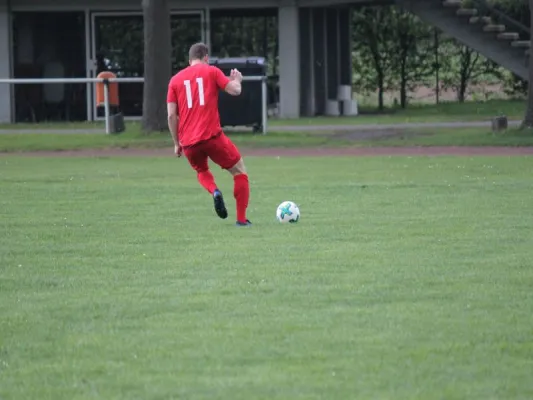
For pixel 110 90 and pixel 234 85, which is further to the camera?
pixel 110 90

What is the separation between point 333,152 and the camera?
23172 mm

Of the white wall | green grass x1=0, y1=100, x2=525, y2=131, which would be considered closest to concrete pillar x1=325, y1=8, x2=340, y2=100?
green grass x1=0, y1=100, x2=525, y2=131

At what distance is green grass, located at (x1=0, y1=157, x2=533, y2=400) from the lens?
652cm

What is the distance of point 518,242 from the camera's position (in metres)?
11.2

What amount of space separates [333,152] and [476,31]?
9.09 meters

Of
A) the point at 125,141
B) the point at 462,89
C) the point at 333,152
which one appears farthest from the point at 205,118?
the point at 462,89

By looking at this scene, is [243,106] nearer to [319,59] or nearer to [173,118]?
[319,59]

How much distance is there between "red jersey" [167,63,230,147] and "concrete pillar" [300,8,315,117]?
2080 cm

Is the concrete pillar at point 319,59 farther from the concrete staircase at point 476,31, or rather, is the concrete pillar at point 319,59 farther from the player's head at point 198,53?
the player's head at point 198,53

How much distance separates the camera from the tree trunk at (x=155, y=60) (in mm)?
26188

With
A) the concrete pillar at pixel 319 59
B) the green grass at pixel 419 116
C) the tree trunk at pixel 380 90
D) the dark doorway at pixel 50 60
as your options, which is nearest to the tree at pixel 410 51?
the tree trunk at pixel 380 90

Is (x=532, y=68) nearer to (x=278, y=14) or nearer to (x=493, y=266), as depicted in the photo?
(x=278, y=14)

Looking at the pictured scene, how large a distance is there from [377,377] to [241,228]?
6.19m

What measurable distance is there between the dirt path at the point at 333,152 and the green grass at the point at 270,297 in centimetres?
621
